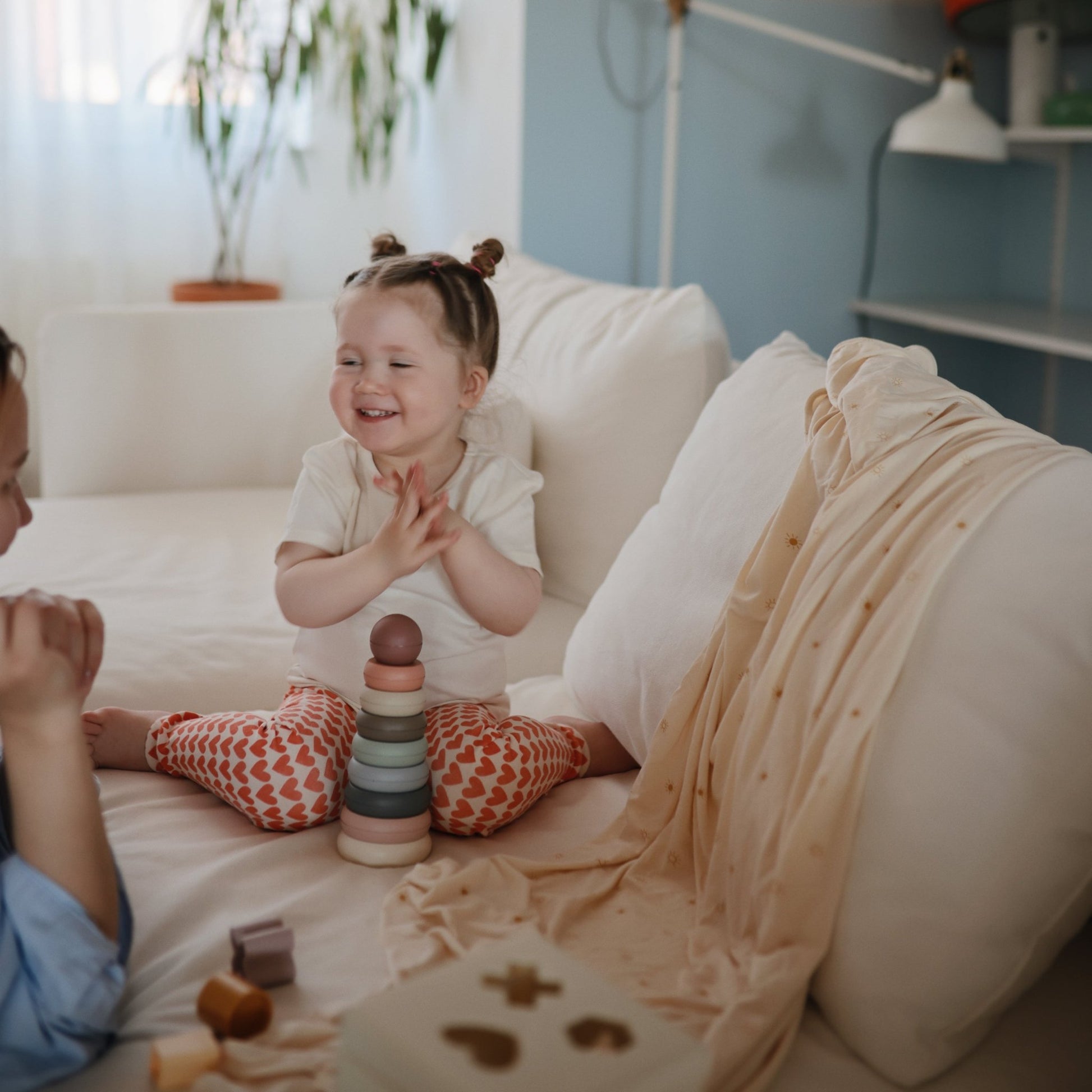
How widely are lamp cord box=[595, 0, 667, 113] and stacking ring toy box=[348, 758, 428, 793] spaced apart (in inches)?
73.7

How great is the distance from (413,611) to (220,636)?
337 millimetres

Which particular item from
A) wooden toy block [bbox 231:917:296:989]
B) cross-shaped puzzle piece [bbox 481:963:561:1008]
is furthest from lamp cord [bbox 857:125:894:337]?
cross-shaped puzzle piece [bbox 481:963:561:1008]

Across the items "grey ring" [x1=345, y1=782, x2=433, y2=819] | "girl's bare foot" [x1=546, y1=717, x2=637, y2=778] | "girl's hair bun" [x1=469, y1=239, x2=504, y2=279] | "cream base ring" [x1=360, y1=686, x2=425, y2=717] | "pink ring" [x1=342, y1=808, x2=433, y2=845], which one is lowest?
"girl's bare foot" [x1=546, y1=717, x2=637, y2=778]

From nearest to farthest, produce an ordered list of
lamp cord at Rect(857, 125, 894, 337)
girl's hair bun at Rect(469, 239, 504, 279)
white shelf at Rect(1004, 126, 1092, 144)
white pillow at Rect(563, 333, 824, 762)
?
white pillow at Rect(563, 333, 824, 762) → girl's hair bun at Rect(469, 239, 504, 279) → white shelf at Rect(1004, 126, 1092, 144) → lamp cord at Rect(857, 125, 894, 337)

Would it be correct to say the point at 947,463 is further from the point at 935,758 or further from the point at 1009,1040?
the point at 1009,1040

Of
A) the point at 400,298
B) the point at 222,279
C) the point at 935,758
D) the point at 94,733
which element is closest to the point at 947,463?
the point at 935,758

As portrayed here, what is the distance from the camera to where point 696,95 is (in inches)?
100

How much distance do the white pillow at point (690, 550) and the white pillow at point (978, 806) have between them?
0.30 m

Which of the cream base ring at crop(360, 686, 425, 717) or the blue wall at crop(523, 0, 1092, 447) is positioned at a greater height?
Result: the blue wall at crop(523, 0, 1092, 447)

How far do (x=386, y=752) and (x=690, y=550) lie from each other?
1.12ft

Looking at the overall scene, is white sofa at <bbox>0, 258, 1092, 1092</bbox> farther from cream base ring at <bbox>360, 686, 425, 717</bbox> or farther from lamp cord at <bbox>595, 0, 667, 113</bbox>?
lamp cord at <bbox>595, 0, 667, 113</bbox>

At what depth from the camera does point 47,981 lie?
72 centimetres

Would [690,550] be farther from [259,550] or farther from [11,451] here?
[259,550]

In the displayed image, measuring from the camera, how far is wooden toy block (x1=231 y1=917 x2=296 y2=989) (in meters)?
0.79
